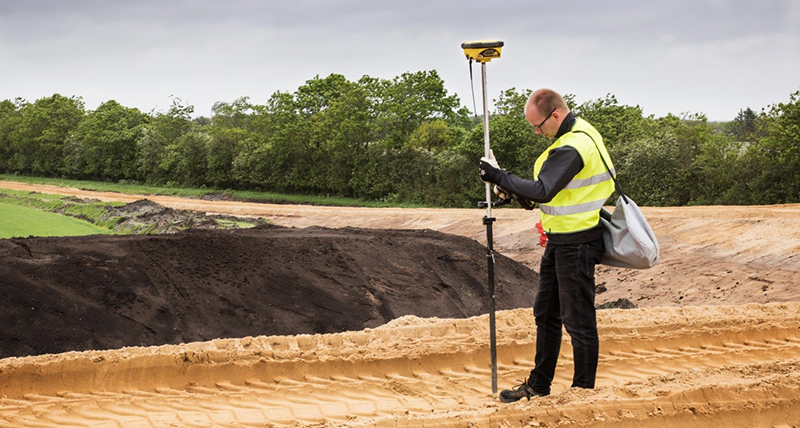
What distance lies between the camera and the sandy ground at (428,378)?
492 centimetres

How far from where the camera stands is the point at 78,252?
9883 mm

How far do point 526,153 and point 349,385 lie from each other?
2270cm

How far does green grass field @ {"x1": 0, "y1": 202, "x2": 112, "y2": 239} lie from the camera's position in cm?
1608

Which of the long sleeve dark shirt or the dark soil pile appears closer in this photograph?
the long sleeve dark shirt

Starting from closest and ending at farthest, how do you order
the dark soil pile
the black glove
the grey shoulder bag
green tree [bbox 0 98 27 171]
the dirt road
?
the grey shoulder bag < the black glove < the dark soil pile < the dirt road < green tree [bbox 0 98 27 171]

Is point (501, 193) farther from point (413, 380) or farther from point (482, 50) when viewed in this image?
point (413, 380)

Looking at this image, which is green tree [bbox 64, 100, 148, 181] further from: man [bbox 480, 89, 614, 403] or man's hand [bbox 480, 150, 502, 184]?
man [bbox 480, 89, 614, 403]

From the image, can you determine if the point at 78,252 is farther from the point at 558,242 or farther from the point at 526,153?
the point at 526,153

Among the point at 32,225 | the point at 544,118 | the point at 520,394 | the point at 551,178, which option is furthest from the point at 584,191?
the point at 32,225

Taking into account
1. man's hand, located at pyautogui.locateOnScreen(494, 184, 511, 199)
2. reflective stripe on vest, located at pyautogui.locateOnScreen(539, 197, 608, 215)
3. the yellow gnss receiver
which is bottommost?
reflective stripe on vest, located at pyautogui.locateOnScreen(539, 197, 608, 215)

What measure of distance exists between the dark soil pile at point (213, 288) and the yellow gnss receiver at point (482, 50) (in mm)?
3130

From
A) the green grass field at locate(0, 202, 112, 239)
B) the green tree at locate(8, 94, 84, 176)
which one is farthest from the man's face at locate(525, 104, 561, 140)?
the green tree at locate(8, 94, 84, 176)

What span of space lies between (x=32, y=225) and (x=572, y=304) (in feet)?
52.7

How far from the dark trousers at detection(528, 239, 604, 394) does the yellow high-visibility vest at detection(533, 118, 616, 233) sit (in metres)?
0.18
